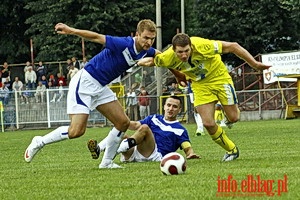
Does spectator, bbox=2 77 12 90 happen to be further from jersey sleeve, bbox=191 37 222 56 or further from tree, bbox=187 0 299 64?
jersey sleeve, bbox=191 37 222 56

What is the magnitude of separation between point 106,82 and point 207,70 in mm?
1594

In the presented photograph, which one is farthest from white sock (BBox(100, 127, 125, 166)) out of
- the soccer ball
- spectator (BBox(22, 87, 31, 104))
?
spectator (BBox(22, 87, 31, 104))

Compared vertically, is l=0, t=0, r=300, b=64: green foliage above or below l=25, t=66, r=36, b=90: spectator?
above

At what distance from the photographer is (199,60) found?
1245 centimetres

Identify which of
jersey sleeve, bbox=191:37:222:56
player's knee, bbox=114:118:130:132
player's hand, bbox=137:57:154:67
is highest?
jersey sleeve, bbox=191:37:222:56

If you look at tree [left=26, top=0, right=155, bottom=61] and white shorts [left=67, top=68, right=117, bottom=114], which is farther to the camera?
tree [left=26, top=0, right=155, bottom=61]

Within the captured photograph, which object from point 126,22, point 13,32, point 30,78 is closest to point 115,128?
point 30,78

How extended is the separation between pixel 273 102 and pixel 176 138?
986 inches

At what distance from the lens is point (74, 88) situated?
11.9m

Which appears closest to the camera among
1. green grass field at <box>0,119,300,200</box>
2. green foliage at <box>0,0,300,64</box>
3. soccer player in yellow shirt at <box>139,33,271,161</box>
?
green grass field at <box>0,119,300,200</box>

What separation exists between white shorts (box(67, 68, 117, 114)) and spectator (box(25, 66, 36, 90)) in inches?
1035

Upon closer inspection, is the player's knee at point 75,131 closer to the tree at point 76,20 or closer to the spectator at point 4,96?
the spectator at point 4,96

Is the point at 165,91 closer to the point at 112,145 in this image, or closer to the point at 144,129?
the point at 144,129

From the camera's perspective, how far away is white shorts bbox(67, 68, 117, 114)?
11.8m
